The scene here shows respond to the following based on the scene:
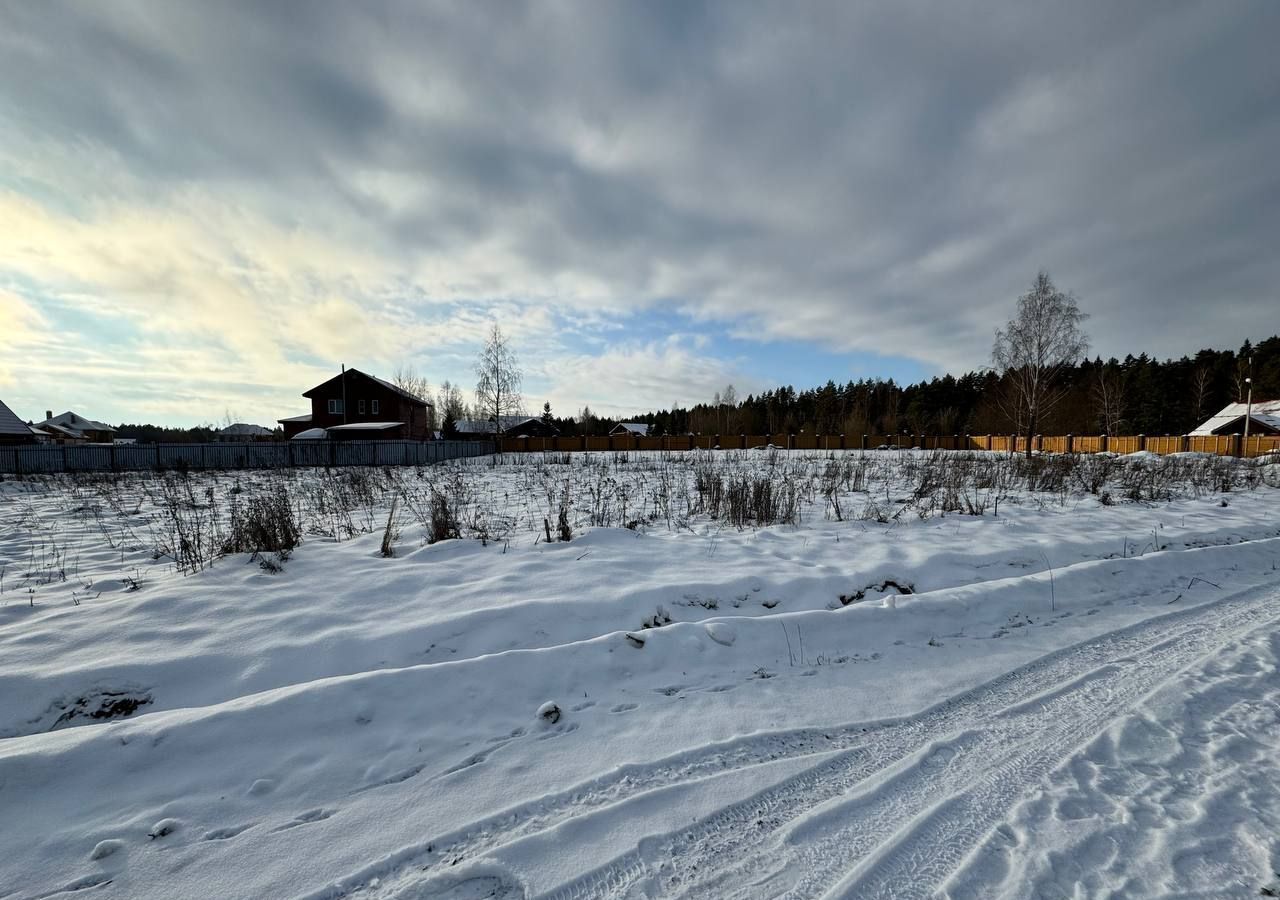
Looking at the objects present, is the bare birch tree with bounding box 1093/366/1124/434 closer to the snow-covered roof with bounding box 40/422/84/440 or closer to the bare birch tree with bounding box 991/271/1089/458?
the bare birch tree with bounding box 991/271/1089/458

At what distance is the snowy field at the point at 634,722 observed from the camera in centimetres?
179

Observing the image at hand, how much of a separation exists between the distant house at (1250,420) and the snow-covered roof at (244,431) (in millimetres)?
93659

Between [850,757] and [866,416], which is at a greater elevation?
[866,416]

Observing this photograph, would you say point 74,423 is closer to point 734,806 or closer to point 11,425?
point 11,425

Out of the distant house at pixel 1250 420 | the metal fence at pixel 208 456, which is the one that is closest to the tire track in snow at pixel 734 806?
the metal fence at pixel 208 456

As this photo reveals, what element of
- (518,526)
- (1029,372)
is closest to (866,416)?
(1029,372)

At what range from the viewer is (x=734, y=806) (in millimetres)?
2084

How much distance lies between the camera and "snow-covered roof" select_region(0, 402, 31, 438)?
1164 inches

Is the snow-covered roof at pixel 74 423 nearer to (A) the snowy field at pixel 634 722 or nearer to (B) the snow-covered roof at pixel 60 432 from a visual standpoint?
(B) the snow-covered roof at pixel 60 432

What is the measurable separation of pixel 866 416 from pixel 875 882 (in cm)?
6367

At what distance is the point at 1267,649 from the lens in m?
3.37

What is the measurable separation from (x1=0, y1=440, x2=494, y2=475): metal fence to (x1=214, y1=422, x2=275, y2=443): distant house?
41202 millimetres

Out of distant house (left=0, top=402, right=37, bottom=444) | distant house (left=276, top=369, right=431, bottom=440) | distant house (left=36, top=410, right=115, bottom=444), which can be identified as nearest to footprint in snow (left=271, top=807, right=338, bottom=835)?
distant house (left=276, top=369, right=431, bottom=440)

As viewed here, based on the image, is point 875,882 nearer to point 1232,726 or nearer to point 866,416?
point 1232,726
